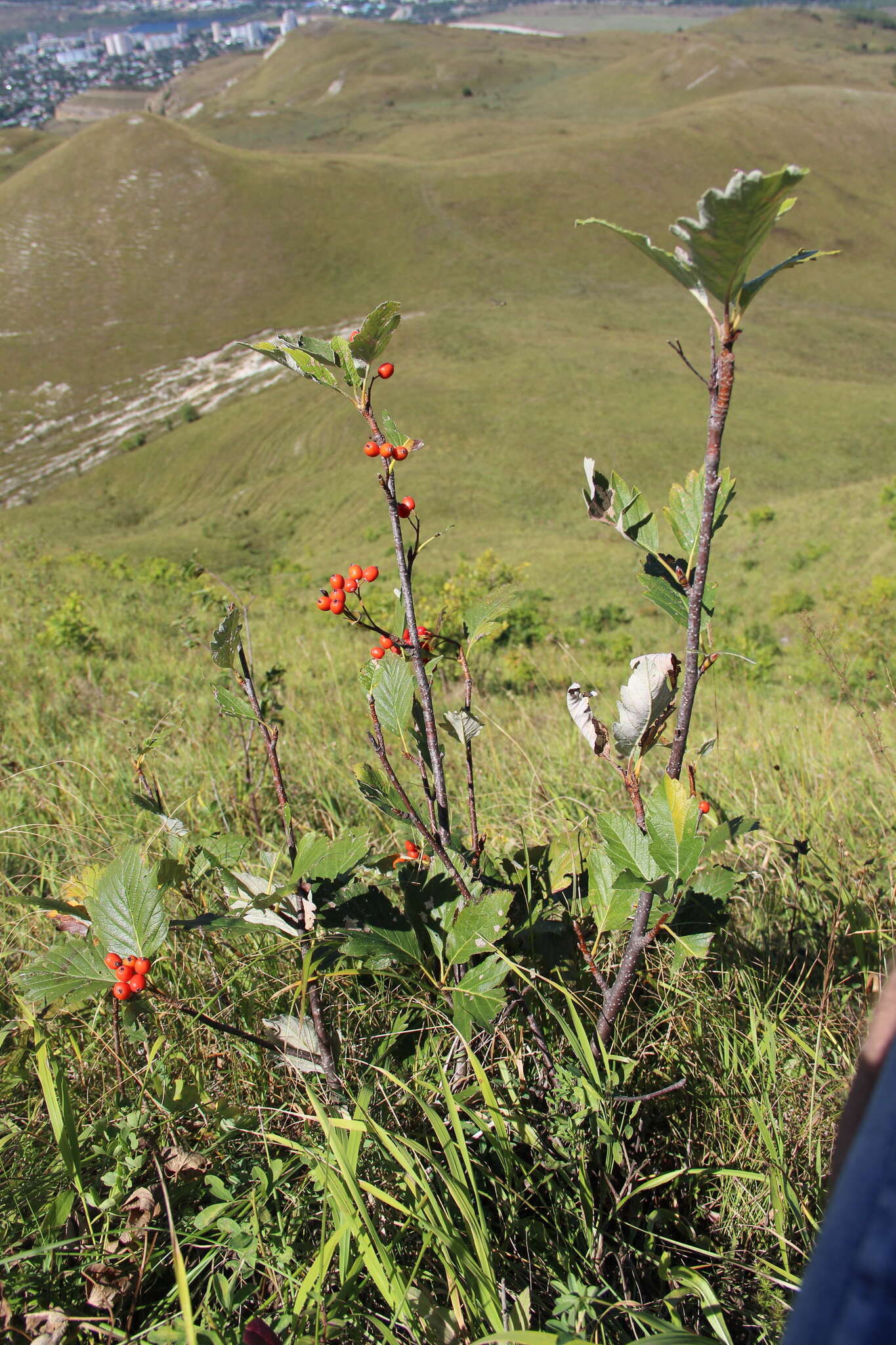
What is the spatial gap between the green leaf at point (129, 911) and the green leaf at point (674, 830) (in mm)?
673

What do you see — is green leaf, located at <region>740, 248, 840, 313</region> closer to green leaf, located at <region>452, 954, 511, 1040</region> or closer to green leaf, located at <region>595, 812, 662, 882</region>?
green leaf, located at <region>595, 812, 662, 882</region>

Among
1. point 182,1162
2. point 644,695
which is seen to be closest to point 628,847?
point 644,695

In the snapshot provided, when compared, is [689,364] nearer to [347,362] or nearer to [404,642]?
[347,362]

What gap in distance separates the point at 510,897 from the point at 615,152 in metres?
66.6

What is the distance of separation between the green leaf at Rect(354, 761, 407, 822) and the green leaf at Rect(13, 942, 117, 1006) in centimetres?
43

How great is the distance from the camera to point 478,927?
1.13 meters

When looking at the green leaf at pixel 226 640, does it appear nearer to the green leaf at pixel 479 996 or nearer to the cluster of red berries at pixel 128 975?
the cluster of red berries at pixel 128 975

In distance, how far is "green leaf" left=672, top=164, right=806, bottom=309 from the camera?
25.6 inches

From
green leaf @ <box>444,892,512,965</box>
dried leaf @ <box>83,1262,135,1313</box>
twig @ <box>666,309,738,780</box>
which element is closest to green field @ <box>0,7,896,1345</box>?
dried leaf @ <box>83,1262,135,1313</box>

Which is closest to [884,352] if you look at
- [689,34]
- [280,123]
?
[280,123]

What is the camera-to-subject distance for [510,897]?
1086 millimetres

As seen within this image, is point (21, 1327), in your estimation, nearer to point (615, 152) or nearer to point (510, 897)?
point (510, 897)

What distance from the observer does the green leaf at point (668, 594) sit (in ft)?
3.39

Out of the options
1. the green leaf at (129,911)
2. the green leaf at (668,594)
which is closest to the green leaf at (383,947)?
the green leaf at (129,911)
